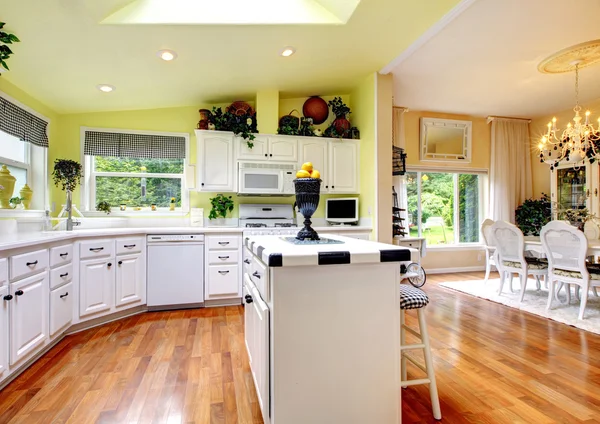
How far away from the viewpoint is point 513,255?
3777mm

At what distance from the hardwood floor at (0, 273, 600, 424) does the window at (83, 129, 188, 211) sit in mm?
1641

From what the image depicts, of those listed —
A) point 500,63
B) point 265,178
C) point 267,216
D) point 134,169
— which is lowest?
point 267,216

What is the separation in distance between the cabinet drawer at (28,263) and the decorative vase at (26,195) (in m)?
1.14

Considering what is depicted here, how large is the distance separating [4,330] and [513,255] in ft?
15.3

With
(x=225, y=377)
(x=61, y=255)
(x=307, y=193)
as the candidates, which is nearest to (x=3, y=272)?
(x=61, y=255)

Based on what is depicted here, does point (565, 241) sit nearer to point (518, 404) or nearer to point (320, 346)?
point (518, 404)

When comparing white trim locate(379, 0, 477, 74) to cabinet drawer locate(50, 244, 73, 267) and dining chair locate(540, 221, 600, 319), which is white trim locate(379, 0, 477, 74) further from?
cabinet drawer locate(50, 244, 73, 267)

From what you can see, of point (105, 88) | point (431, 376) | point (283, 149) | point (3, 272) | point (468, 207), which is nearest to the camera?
point (431, 376)

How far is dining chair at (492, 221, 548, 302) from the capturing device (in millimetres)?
3623

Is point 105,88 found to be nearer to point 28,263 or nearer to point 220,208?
point 220,208

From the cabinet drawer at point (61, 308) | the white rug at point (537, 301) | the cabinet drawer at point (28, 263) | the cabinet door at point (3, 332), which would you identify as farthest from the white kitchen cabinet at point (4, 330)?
the white rug at point (537, 301)

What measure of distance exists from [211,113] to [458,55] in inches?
115

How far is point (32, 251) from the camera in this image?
2.11 metres

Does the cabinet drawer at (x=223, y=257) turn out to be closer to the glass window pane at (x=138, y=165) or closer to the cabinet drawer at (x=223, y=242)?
the cabinet drawer at (x=223, y=242)
